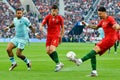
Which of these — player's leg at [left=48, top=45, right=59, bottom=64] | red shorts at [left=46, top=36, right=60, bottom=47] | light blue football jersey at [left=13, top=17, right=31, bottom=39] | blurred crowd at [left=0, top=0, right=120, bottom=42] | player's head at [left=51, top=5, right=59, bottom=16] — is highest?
player's head at [left=51, top=5, right=59, bottom=16]

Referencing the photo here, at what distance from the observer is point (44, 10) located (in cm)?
6838

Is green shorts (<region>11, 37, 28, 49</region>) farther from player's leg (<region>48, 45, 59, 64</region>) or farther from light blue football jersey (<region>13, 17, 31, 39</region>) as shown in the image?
player's leg (<region>48, 45, 59, 64</region>)

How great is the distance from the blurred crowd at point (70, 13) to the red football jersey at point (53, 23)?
145 ft

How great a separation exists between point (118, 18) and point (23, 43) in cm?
4789

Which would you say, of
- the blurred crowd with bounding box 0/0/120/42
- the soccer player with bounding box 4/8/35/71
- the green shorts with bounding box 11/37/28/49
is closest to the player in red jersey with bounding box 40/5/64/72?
the soccer player with bounding box 4/8/35/71

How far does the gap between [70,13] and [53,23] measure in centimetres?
5003

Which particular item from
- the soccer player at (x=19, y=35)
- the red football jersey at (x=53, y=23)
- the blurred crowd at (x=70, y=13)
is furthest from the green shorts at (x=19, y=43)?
the blurred crowd at (x=70, y=13)

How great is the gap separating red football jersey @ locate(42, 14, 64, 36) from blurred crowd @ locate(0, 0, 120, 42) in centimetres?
4420

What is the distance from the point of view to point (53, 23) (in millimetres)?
18594

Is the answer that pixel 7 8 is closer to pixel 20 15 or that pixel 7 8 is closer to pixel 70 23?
pixel 70 23

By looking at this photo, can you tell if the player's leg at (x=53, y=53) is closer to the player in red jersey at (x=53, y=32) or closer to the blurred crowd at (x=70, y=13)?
the player in red jersey at (x=53, y=32)

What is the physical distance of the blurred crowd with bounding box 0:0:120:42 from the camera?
6519 cm

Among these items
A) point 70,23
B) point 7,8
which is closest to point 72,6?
point 70,23

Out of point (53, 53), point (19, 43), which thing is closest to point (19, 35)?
point (19, 43)
